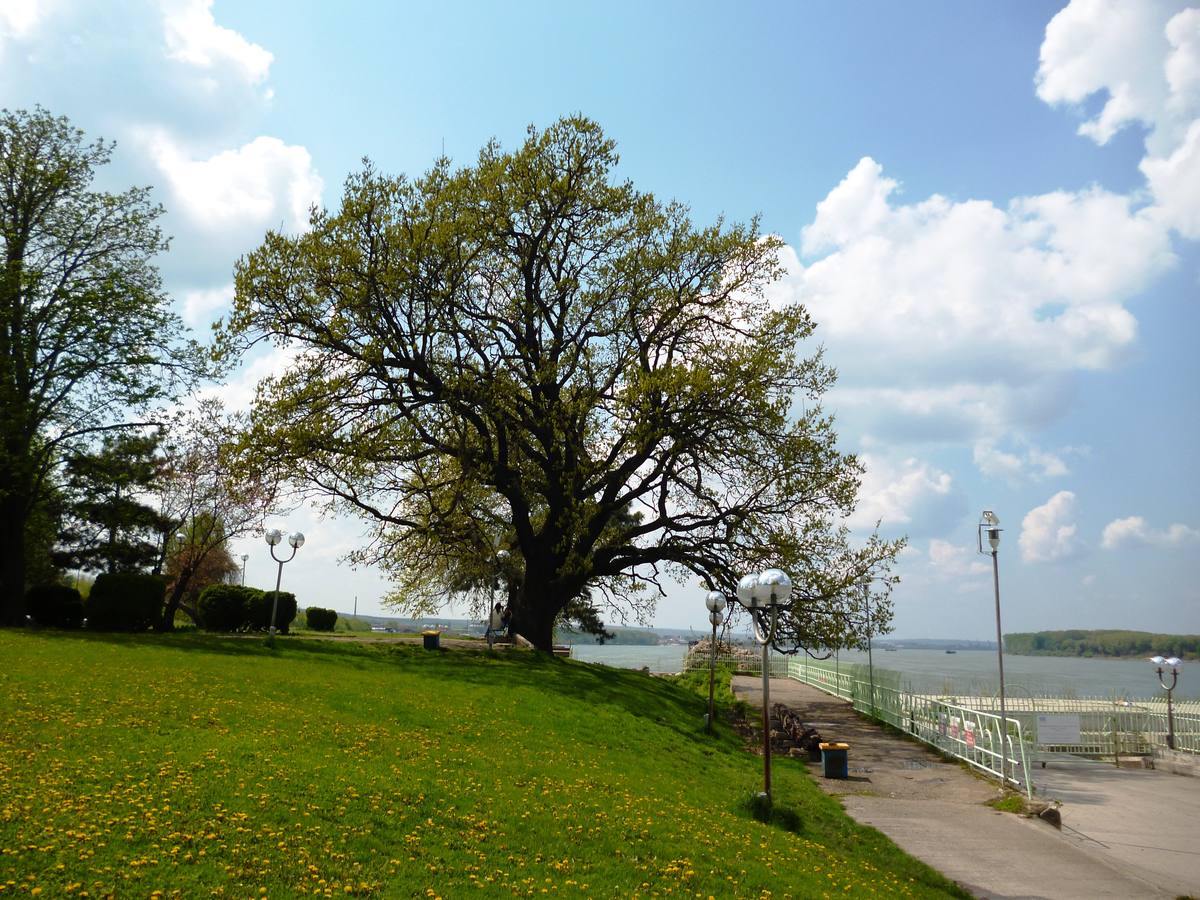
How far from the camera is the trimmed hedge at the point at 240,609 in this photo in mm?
29188

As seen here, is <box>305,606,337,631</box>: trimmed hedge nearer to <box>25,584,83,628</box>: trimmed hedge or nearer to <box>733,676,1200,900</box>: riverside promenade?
<box>25,584,83,628</box>: trimmed hedge

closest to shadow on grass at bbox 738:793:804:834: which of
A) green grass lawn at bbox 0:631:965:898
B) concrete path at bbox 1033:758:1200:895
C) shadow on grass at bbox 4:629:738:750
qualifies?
green grass lawn at bbox 0:631:965:898

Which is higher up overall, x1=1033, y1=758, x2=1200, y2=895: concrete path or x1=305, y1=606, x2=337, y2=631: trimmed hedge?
x1=305, y1=606, x2=337, y2=631: trimmed hedge

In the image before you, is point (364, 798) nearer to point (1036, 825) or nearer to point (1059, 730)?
point (1036, 825)

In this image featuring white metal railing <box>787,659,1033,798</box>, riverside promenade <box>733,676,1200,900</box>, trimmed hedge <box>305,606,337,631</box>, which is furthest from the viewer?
trimmed hedge <box>305,606,337,631</box>

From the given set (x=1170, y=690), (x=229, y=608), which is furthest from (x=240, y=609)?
(x=1170, y=690)

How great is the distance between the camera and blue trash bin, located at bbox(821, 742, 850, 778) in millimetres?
16831

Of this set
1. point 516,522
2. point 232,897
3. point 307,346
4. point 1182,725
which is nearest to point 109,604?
point 307,346

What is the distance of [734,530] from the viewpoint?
2495 centimetres

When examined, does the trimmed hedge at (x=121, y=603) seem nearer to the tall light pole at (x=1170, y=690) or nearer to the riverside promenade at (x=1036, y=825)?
the riverside promenade at (x=1036, y=825)

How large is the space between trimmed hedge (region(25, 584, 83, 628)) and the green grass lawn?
10.3 m

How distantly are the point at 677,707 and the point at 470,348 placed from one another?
41.2 feet

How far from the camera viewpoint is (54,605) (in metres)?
26.3

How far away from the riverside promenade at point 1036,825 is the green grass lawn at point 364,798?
91 centimetres
